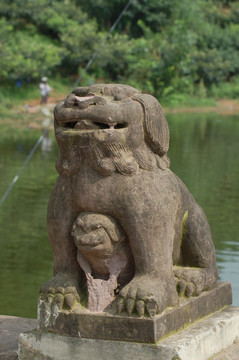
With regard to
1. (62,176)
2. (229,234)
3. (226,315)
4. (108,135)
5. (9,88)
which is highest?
(108,135)

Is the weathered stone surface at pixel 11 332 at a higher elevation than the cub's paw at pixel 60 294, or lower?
lower

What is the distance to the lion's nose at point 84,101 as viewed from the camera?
4164 millimetres

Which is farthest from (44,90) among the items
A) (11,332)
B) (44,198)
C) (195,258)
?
(195,258)

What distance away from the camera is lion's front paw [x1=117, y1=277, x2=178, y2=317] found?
4.05 meters

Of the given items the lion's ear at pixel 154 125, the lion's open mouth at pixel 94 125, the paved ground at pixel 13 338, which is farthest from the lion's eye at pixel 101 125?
the paved ground at pixel 13 338

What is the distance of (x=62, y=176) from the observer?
4.32 metres

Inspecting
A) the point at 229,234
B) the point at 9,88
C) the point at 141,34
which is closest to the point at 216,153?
the point at 229,234

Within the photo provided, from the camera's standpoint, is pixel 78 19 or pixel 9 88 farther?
pixel 78 19

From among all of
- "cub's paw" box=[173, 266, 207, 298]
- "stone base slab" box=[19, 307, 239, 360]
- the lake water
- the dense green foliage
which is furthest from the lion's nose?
the dense green foliage

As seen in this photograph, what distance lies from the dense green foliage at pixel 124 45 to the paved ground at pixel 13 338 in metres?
21.9

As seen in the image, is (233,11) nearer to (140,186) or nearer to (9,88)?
(9,88)

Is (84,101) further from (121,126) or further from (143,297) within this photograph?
(143,297)

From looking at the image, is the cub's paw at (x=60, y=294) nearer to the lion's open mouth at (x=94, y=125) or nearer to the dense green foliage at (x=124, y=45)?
the lion's open mouth at (x=94, y=125)

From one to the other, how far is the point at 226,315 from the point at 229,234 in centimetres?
562
